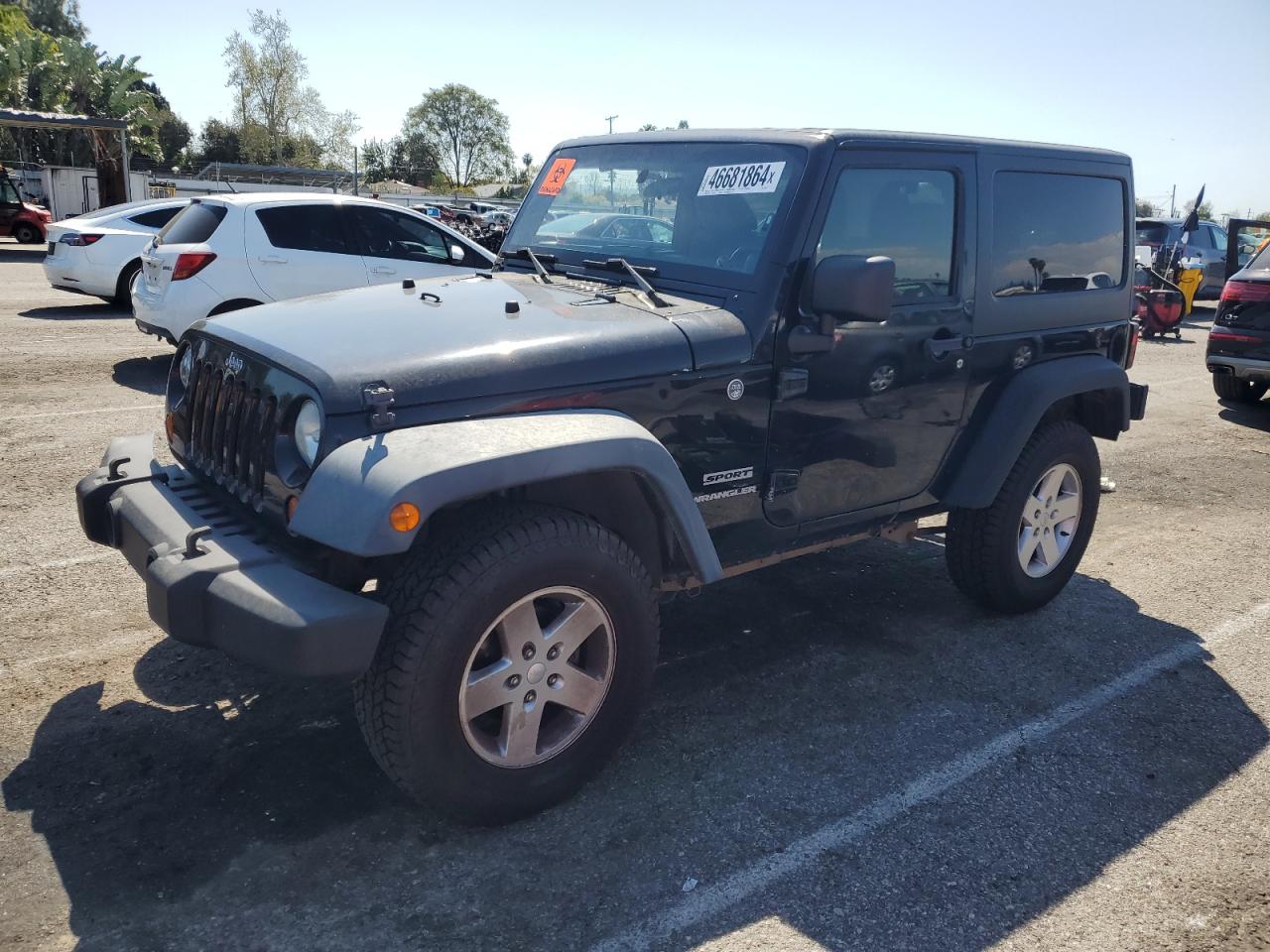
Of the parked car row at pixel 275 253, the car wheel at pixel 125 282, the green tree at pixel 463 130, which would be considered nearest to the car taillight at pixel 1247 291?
the parked car row at pixel 275 253

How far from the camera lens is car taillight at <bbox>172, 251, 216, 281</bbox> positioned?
8672mm

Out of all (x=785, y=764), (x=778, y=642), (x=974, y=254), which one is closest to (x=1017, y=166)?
(x=974, y=254)

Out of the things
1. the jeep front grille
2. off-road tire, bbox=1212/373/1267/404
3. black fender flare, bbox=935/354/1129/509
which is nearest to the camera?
the jeep front grille

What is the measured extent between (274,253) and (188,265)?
71cm

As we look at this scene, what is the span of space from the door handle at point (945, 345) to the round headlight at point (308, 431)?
234 centimetres

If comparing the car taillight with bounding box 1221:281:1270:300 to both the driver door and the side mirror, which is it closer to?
the driver door

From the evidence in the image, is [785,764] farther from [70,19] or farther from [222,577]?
[70,19]

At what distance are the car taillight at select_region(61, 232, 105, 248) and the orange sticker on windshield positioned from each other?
10412 mm

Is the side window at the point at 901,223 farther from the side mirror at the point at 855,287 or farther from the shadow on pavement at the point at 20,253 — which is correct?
the shadow on pavement at the point at 20,253

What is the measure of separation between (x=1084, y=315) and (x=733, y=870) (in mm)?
3131

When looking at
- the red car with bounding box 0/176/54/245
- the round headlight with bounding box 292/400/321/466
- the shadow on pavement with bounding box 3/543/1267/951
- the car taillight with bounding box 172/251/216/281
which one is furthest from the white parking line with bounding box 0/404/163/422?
the red car with bounding box 0/176/54/245

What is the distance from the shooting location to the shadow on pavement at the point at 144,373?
338 inches

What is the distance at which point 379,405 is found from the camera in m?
2.73

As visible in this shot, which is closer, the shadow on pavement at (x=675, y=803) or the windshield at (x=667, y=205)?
the shadow on pavement at (x=675, y=803)
